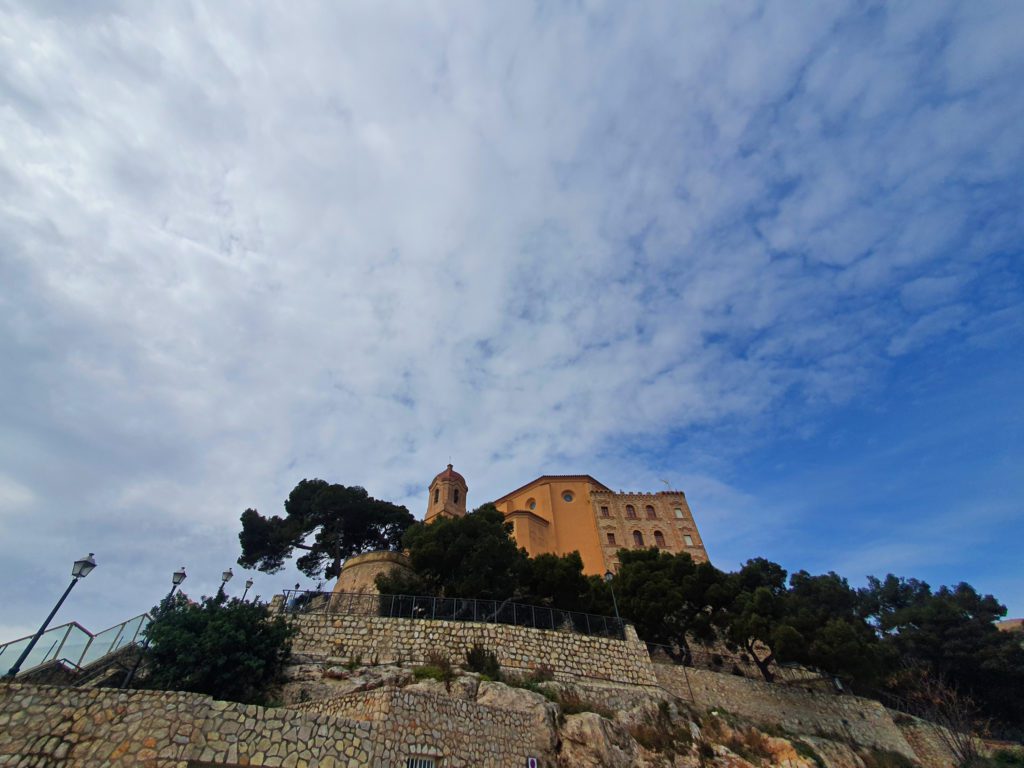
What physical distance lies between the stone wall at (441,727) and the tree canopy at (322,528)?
2168 cm

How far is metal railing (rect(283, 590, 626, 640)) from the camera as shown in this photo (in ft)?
63.0

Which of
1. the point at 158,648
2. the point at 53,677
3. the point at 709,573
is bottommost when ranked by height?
the point at 53,677

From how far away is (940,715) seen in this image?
26516 mm

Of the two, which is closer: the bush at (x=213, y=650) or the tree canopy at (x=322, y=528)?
the bush at (x=213, y=650)

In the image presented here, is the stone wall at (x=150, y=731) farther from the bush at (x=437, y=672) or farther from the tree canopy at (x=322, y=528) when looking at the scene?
the tree canopy at (x=322, y=528)

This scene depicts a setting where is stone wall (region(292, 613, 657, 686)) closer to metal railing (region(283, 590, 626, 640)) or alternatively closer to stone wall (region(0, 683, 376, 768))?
metal railing (region(283, 590, 626, 640))

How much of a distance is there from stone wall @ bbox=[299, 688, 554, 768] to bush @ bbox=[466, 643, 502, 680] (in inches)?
115

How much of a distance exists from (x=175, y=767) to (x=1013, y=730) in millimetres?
43931

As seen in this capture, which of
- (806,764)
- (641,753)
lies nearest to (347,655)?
(641,753)

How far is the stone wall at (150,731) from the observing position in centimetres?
877

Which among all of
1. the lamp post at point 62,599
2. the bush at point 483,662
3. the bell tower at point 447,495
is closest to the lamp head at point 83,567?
the lamp post at point 62,599

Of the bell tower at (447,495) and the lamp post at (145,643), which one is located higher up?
the bell tower at (447,495)

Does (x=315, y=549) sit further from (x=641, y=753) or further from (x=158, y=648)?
(x=641, y=753)

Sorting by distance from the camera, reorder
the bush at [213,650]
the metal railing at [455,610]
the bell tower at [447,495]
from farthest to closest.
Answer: the bell tower at [447,495] < the metal railing at [455,610] < the bush at [213,650]
